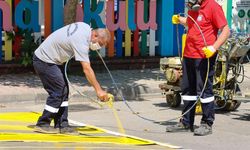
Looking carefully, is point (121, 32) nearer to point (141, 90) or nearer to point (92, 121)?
point (141, 90)

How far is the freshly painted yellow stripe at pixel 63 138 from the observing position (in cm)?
704

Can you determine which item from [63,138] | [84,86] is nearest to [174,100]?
[84,86]

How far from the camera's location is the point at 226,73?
31.0 feet

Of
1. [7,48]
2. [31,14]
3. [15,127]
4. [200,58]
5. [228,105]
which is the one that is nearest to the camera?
[200,58]

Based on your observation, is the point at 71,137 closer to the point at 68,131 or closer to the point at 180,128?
the point at 68,131

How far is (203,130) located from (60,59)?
2.15 meters

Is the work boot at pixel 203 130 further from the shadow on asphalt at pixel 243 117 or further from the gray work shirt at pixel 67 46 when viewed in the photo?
the gray work shirt at pixel 67 46

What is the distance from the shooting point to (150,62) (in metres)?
14.5

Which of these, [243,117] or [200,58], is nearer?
[200,58]

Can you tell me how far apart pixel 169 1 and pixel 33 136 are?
8483 mm

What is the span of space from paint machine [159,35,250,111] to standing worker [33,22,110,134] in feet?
9.30

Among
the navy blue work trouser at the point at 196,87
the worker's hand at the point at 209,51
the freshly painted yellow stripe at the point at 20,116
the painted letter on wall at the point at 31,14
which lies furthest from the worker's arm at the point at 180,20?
the painted letter on wall at the point at 31,14

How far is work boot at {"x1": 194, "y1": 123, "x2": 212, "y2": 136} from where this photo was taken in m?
7.72

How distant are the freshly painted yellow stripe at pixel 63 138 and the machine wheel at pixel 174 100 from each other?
9.39 feet
